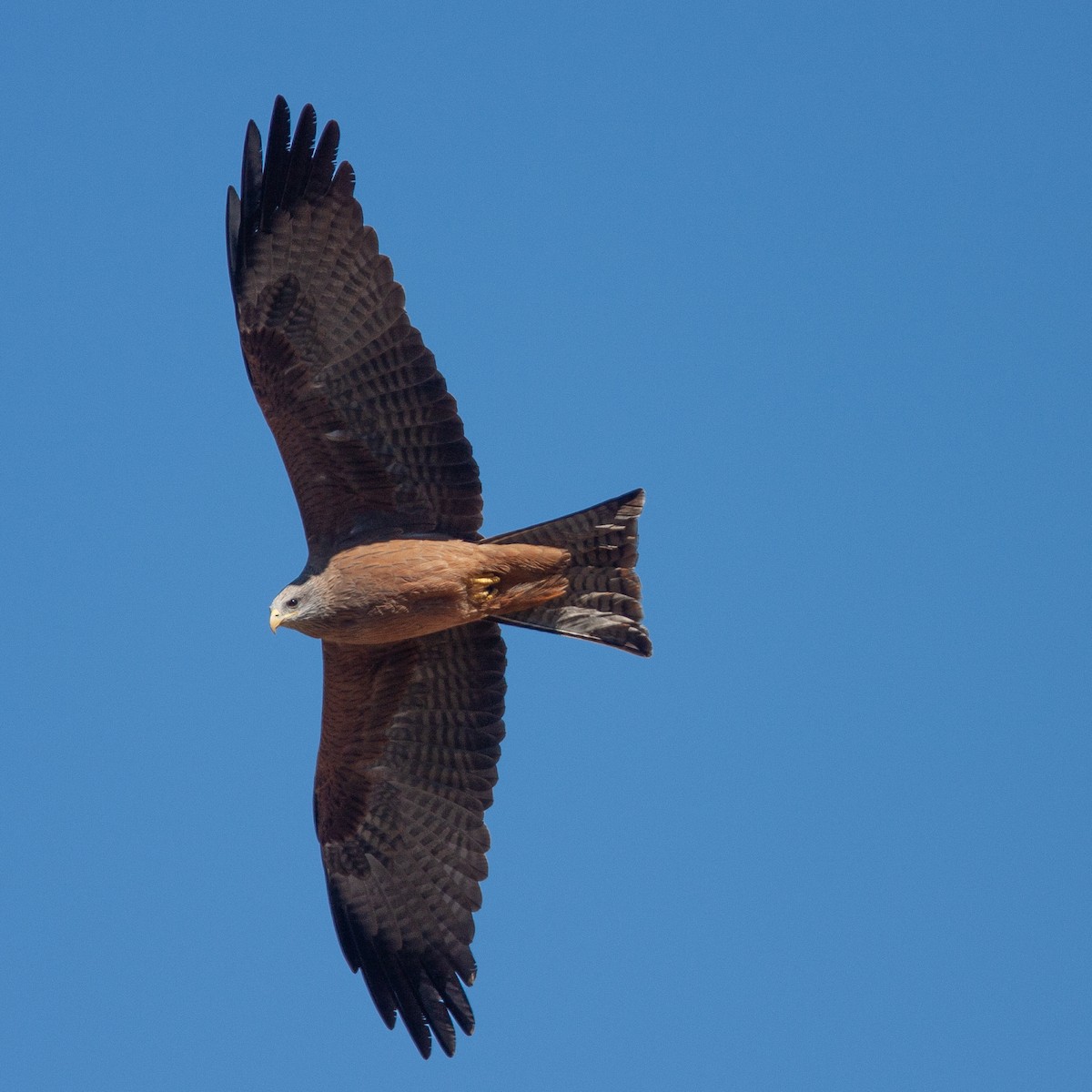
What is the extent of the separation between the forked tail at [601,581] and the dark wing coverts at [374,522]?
0.52m

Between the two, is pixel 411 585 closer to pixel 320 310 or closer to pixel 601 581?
pixel 601 581

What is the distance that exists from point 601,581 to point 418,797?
1.86 meters

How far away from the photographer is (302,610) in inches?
394

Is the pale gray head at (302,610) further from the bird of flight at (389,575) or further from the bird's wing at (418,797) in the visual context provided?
the bird's wing at (418,797)

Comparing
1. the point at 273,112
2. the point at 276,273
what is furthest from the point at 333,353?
the point at 273,112

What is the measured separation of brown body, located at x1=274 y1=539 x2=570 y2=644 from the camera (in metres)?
10.0

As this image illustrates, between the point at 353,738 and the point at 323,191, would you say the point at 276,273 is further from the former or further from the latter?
the point at 353,738

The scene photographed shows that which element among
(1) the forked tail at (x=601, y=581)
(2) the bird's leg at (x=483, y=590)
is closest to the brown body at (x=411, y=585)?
(2) the bird's leg at (x=483, y=590)

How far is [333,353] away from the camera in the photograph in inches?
398

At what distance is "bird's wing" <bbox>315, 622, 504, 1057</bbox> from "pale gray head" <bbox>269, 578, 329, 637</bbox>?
749 mm

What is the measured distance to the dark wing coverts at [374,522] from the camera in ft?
33.0

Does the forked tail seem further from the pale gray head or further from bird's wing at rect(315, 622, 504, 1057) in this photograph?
the pale gray head

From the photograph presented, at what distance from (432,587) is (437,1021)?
112 inches

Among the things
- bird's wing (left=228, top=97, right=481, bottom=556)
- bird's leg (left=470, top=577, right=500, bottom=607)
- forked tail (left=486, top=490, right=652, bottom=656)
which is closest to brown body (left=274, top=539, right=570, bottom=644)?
bird's leg (left=470, top=577, right=500, bottom=607)
